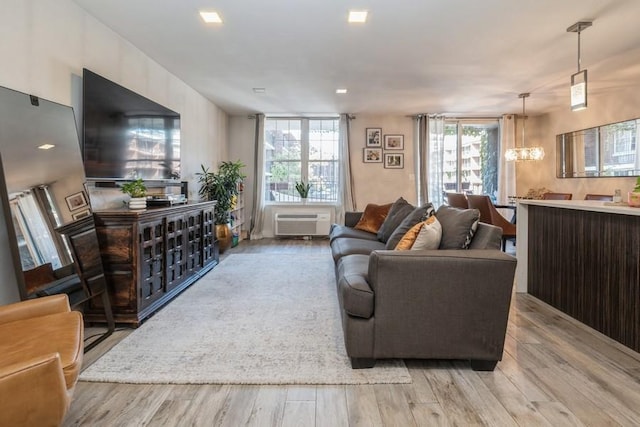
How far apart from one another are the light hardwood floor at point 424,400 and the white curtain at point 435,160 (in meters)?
4.94

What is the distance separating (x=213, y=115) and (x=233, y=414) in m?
5.45

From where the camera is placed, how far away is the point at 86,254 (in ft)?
8.09

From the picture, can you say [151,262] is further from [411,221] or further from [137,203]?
[411,221]

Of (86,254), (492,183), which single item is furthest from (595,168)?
(86,254)

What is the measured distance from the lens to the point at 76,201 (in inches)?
98.1

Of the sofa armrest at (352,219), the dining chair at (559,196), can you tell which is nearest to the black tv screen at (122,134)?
the sofa armrest at (352,219)

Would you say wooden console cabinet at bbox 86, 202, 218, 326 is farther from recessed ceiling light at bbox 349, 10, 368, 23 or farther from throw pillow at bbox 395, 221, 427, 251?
recessed ceiling light at bbox 349, 10, 368, 23

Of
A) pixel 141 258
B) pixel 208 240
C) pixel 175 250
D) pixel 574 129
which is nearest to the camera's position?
pixel 141 258

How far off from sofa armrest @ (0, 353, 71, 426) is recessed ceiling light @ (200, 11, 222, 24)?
277cm

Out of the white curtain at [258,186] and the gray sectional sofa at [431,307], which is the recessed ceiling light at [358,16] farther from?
the white curtain at [258,186]

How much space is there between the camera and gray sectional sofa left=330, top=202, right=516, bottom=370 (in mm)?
1940

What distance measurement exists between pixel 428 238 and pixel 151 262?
7.23 feet

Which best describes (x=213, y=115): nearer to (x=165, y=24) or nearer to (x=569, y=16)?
(x=165, y=24)

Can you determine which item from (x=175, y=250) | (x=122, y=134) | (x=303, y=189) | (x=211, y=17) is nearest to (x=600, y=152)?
(x=303, y=189)
